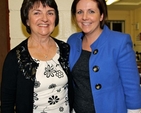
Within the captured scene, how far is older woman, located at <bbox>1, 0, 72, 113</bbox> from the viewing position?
4.10ft

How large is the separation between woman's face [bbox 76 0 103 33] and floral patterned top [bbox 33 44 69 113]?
0.30 metres

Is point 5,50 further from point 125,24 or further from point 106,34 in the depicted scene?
point 125,24

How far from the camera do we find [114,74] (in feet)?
4.17

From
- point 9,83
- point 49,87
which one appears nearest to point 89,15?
point 49,87

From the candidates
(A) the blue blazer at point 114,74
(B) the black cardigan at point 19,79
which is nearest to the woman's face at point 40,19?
(B) the black cardigan at point 19,79

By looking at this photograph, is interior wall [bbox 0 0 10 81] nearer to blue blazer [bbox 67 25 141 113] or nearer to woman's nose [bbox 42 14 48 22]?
woman's nose [bbox 42 14 48 22]

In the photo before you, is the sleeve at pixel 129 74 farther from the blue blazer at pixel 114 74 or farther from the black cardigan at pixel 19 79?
the black cardigan at pixel 19 79

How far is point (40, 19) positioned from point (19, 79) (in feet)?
1.28

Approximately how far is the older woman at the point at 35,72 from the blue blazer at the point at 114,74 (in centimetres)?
21

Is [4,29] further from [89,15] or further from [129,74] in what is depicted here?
[129,74]

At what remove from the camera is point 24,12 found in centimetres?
128

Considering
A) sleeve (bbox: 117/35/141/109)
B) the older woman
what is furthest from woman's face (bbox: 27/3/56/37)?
sleeve (bbox: 117/35/141/109)

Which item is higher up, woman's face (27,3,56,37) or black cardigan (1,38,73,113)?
woman's face (27,3,56,37)

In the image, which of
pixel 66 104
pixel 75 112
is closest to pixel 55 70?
pixel 66 104
